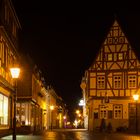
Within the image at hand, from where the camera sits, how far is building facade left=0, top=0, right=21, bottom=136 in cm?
3406

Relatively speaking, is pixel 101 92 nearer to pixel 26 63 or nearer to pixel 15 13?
pixel 26 63

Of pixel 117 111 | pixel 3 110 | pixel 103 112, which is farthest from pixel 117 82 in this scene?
pixel 3 110

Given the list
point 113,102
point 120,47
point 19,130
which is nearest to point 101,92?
point 113,102

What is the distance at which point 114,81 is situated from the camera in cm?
6700

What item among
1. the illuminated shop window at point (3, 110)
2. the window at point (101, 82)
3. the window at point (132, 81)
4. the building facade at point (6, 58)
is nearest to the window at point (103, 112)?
the window at point (101, 82)

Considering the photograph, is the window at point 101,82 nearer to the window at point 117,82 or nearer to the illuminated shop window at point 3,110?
the window at point 117,82

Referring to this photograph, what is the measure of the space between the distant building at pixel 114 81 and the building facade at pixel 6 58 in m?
26.8

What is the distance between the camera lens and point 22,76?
192 ft

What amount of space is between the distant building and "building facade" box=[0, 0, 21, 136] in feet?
88.1

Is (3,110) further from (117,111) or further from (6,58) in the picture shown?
(117,111)

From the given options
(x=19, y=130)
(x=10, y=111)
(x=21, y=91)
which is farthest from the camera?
(x=21, y=91)

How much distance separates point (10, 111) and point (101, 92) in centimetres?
2997

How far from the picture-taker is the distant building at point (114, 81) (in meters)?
66.0

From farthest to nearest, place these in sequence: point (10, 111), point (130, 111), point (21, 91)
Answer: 1. point (130, 111)
2. point (21, 91)
3. point (10, 111)
